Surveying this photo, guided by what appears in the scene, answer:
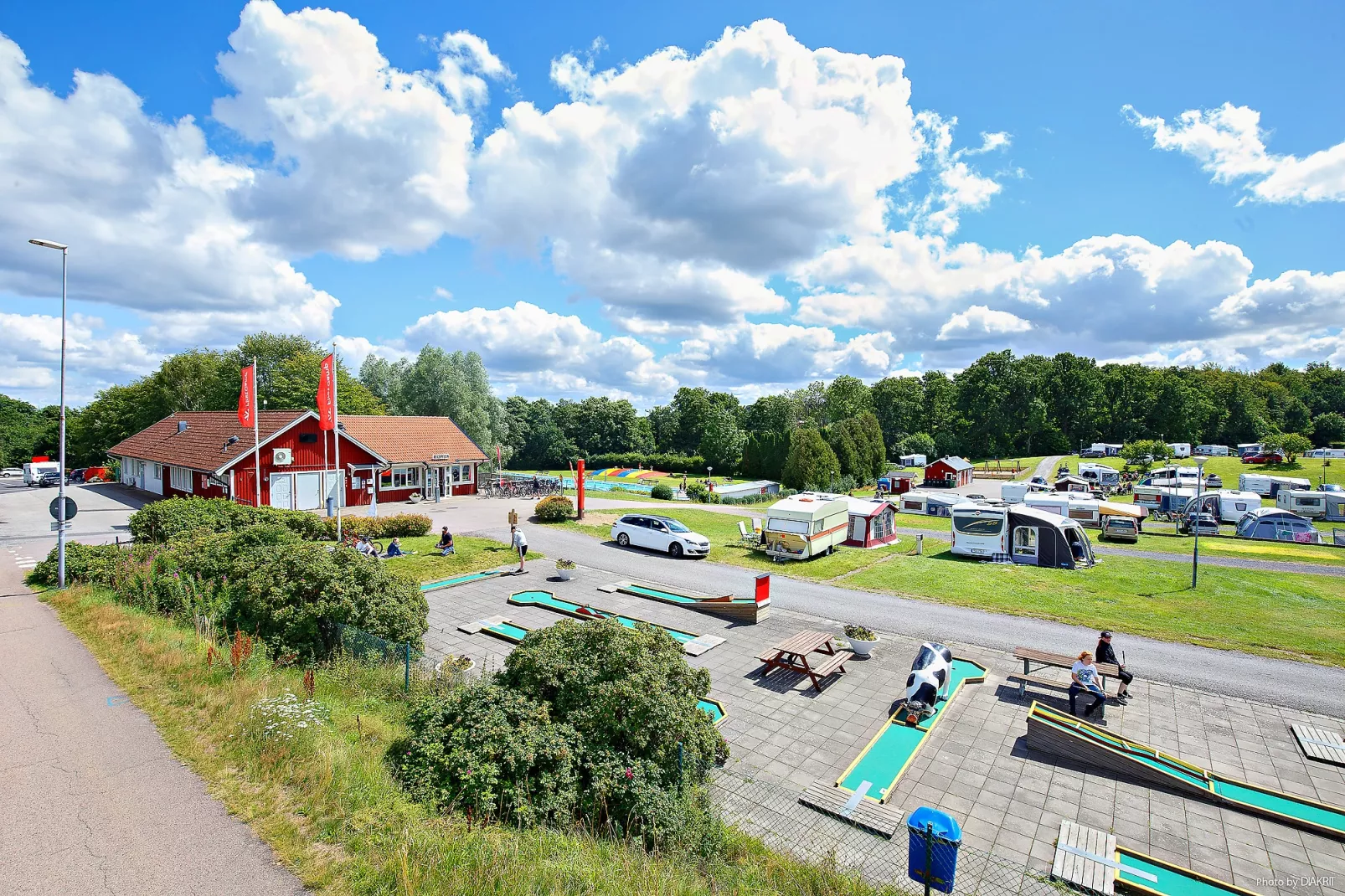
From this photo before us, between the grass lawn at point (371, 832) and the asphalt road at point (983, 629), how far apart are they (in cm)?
1057

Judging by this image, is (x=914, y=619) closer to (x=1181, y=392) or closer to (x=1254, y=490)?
(x=1254, y=490)

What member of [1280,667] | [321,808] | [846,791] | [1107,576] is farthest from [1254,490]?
[321,808]

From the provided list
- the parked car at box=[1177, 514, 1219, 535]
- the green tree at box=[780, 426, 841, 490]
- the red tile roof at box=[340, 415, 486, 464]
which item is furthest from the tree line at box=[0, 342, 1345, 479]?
the parked car at box=[1177, 514, 1219, 535]

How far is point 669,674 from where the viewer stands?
7.75m

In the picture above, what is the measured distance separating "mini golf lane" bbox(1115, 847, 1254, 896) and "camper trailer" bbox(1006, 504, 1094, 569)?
61.0ft

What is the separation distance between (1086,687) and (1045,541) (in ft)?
48.3

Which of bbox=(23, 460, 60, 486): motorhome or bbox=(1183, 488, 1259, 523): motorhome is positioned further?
bbox=(23, 460, 60, 486): motorhome

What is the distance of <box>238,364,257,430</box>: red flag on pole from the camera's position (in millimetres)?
25062

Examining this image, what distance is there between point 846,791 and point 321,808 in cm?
630

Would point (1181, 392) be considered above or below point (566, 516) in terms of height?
above

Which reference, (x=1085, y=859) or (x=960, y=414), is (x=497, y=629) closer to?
(x=1085, y=859)

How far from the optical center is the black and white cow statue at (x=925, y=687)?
10.5 meters

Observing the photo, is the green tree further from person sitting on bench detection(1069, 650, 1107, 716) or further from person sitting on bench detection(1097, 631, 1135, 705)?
person sitting on bench detection(1069, 650, 1107, 716)

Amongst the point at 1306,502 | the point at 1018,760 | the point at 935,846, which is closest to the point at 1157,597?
the point at 1018,760
